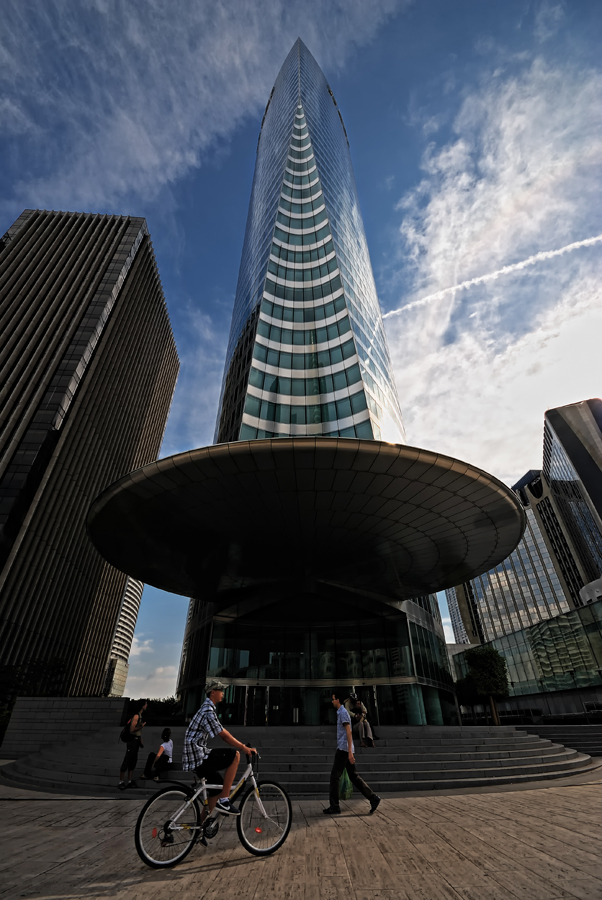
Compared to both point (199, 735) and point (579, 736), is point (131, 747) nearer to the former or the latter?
point (199, 735)

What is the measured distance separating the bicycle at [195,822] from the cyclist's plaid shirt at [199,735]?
0.72ft

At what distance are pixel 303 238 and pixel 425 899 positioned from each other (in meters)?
42.5

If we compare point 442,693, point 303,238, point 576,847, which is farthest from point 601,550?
point 576,847

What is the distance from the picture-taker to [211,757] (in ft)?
16.4

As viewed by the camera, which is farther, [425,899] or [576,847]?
[576,847]

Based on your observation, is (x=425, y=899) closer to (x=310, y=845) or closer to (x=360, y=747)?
(x=310, y=845)

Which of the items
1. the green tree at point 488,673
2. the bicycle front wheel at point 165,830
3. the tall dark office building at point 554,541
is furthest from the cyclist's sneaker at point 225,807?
the tall dark office building at point 554,541

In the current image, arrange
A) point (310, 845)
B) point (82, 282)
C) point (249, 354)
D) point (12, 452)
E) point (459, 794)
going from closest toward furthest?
point (310, 845), point (459, 794), point (249, 354), point (12, 452), point (82, 282)

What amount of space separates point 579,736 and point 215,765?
2291 centimetres

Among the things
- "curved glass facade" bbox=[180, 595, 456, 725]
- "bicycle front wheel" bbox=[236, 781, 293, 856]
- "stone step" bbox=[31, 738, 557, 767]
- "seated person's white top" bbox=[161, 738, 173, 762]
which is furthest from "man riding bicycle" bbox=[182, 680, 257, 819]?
"curved glass facade" bbox=[180, 595, 456, 725]

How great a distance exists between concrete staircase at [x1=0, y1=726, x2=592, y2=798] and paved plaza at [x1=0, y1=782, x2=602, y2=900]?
3621 millimetres

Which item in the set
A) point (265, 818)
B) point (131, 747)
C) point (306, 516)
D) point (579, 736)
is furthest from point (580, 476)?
point (265, 818)

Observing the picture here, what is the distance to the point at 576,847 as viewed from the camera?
4785 millimetres

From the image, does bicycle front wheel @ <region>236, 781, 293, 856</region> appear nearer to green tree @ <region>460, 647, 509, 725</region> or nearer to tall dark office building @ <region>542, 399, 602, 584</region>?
green tree @ <region>460, 647, 509, 725</region>
